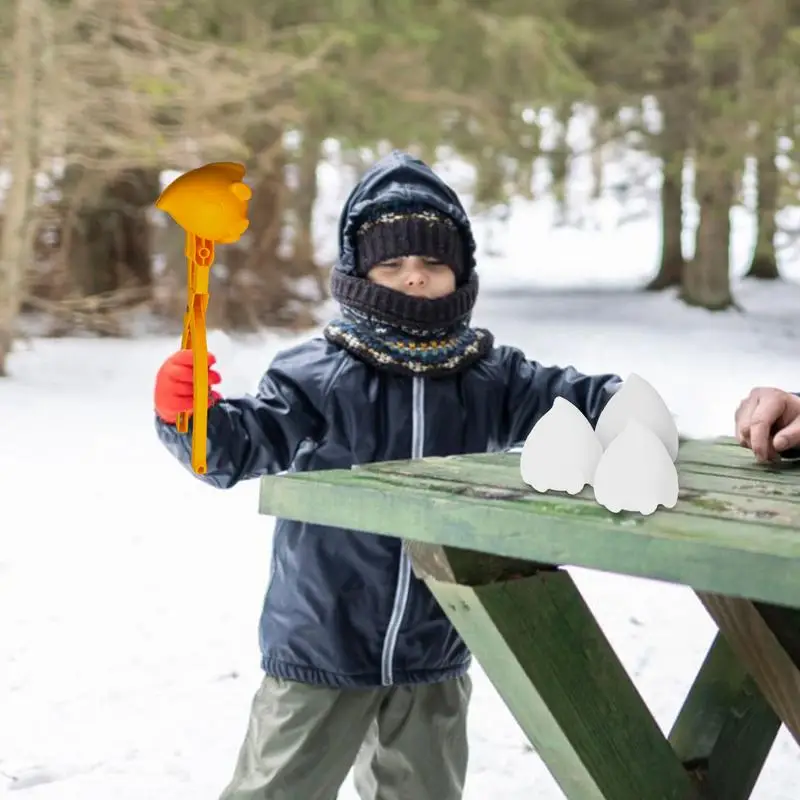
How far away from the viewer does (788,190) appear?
21.1 ft

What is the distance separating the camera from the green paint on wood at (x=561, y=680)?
95 cm

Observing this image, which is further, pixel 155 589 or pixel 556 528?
pixel 155 589

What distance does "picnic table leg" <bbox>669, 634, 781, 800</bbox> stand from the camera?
125 cm

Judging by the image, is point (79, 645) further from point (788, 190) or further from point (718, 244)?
point (718, 244)

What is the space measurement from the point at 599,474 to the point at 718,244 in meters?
6.92

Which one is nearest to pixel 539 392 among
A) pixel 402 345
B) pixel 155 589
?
pixel 402 345

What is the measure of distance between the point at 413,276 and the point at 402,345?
0.34ft

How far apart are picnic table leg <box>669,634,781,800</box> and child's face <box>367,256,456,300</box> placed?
552mm

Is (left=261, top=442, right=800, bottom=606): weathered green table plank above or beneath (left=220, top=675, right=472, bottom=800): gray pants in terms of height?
above

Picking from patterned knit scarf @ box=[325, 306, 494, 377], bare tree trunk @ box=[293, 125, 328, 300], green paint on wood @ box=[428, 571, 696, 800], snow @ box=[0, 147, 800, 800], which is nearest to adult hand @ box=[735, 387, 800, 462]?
green paint on wood @ box=[428, 571, 696, 800]

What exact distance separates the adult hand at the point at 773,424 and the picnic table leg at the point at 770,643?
0.49 feet

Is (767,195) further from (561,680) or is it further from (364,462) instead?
(561,680)

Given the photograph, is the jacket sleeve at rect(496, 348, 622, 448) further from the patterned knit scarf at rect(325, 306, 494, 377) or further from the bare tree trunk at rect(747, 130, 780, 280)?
the bare tree trunk at rect(747, 130, 780, 280)

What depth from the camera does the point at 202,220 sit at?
1.16 metres
